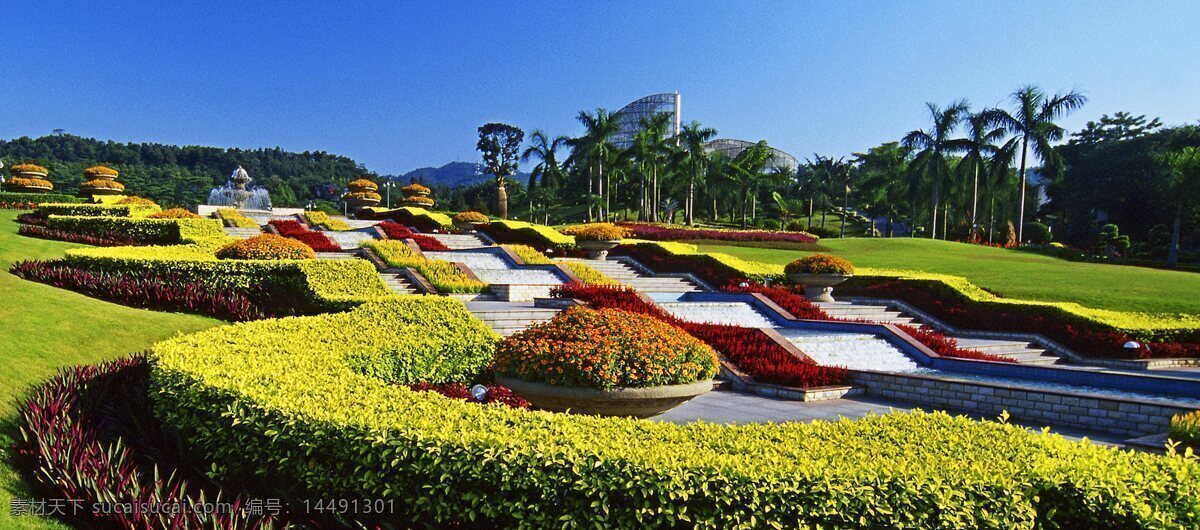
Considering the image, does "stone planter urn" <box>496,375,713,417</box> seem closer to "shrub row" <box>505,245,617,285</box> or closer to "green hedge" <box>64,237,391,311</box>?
"green hedge" <box>64,237,391,311</box>

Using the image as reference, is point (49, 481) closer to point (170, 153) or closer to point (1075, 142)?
point (1075, 142)

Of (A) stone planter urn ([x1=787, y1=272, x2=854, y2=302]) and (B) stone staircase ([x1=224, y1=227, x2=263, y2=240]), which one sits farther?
(B) stone staircase ([x1=224, y1=227, x2=263, y2=240])

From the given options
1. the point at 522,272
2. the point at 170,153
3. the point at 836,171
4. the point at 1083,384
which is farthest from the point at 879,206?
the point at 170,153

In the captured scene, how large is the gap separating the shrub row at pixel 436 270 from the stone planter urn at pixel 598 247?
606cm

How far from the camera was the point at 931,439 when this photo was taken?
4988 mm

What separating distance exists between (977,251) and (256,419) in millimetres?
35175

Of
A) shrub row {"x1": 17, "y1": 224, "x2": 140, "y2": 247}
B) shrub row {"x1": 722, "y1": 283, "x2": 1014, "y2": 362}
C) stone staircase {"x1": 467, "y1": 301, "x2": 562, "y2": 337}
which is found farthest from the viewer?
shrub row {"x1": 17, "y1": 224, "x2": 140, "y2": 247}

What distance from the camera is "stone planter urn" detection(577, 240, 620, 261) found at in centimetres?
2406

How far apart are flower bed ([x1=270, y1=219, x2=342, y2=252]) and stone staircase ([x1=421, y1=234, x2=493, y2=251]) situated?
4828 millimetres

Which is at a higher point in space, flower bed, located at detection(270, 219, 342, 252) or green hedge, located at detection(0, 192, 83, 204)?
green hedge, located at detection(0, 192, 83, 204)

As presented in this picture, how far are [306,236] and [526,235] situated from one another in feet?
26.6

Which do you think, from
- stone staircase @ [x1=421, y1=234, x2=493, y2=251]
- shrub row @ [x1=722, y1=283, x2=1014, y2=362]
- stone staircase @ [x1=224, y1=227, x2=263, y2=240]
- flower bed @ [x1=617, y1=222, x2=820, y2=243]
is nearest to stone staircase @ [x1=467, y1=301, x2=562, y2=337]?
shrub row @ [x1=722, y1=283, x2=1014, y2=362]

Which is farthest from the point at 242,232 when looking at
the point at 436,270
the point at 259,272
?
the point at 259,272

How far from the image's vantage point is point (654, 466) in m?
4.00
